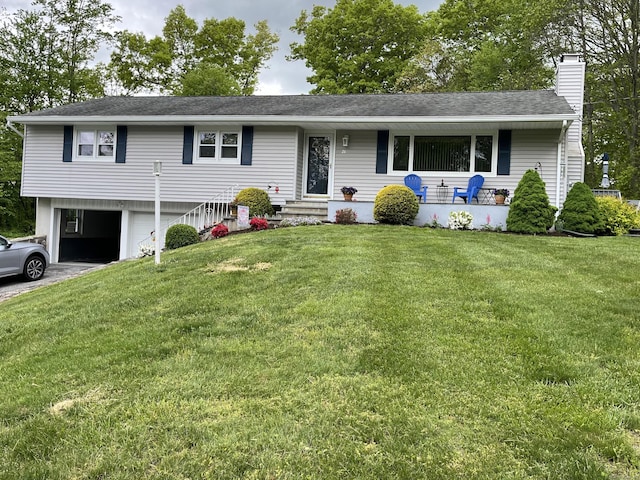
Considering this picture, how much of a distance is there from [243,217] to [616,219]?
808 centimetres

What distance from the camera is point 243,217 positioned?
1070 cm

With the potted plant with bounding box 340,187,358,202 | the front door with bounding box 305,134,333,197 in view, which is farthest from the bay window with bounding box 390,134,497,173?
the front door with bounding box 305,134,333,197

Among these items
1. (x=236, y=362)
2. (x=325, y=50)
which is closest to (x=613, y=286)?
(x=236, y=362)

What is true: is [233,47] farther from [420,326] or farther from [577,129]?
[420,326]

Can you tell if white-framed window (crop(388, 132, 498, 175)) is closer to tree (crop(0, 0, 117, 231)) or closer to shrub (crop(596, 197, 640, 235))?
shrub (crop(596, 197, 640, 235))

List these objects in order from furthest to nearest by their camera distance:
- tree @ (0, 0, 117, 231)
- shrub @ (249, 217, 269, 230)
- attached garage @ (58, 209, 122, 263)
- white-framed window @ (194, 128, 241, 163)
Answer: tree @ (0, 0, 117, 231), attached garage @ (58, 209, 122, 263), white-framed window @ (194, 128, 241, 163), shrub @ (249, 217, 269, 230)

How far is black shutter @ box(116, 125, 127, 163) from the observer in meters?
13.3

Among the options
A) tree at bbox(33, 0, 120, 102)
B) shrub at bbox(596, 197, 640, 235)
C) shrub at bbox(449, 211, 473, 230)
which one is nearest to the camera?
shrub at bbox(596, 197, 640, 235)

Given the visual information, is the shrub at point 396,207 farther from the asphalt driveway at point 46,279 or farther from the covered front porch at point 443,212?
the asphalt driveway at point 46,279

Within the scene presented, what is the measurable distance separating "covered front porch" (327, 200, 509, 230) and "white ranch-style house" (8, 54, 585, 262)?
0.10 ft

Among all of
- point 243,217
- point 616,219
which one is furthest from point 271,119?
point 616,219

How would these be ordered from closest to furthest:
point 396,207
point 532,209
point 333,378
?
point 333,378
point 532,209
point 396,207

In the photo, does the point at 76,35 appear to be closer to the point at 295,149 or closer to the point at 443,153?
the point at 295,149

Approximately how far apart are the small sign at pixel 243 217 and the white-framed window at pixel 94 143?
543cm
